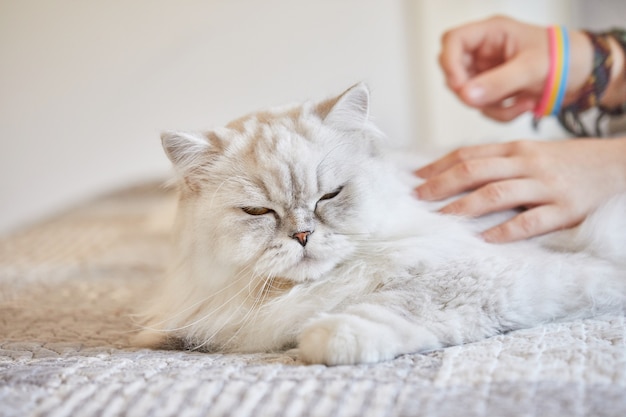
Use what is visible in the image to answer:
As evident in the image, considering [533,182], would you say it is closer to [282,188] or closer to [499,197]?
[499,197]

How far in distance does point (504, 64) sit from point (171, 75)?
2517mm

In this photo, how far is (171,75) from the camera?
3.81 metres

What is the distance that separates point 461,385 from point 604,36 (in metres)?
1.44

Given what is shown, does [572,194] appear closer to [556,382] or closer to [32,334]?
[556,382]

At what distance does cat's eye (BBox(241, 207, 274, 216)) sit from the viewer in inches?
46.6

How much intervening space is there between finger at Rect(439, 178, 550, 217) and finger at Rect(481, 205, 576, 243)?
0.09 feet

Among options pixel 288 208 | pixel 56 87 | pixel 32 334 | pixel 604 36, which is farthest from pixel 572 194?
pixel 56 87

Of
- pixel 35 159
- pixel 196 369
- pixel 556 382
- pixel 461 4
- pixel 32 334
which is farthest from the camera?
pixel 35 159

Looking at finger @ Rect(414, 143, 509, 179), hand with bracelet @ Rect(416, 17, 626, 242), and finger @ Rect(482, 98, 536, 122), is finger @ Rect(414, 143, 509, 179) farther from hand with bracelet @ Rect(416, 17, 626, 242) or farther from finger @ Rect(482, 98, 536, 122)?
finger @ Rect(482, 98, 536, 122)

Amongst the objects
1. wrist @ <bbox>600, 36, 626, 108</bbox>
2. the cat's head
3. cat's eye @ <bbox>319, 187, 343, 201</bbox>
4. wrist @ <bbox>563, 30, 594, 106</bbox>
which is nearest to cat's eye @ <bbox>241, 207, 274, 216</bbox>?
the cat's head

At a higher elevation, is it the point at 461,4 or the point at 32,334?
the point at 461,4

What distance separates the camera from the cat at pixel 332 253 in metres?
1.12

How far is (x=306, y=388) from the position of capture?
0.82 metres

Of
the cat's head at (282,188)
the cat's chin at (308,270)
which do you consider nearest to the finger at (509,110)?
the cat's head at (282,188)
